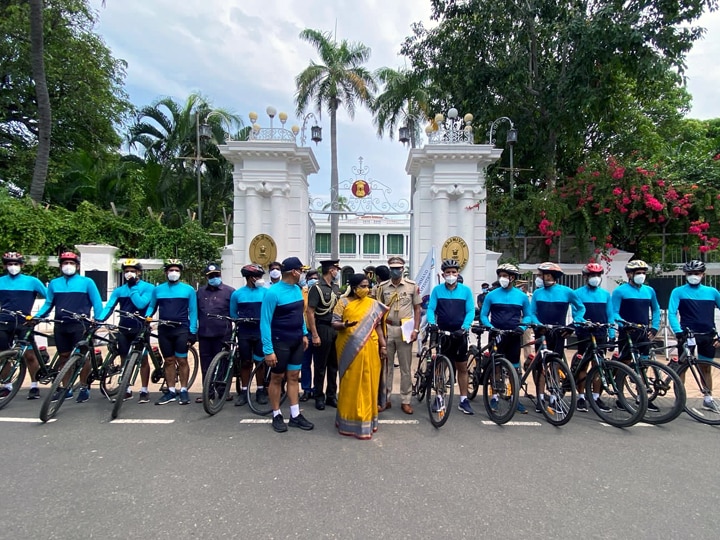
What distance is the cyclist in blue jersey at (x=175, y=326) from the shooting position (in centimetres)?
529

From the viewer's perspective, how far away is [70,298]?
536 centimetres

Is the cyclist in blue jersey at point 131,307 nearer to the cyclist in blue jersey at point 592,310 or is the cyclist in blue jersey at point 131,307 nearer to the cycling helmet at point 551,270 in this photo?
the cycling helmet at point 551,270

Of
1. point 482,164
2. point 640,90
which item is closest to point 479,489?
point 482,164

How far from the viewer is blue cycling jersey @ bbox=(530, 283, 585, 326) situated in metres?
5.21

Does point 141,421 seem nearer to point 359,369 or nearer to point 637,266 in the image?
point 359,369

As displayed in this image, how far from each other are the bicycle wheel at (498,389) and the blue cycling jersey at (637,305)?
1712 mm

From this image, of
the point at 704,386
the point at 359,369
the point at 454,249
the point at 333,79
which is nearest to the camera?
the point at 359,369

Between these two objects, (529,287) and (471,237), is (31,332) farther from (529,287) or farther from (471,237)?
(529,287)

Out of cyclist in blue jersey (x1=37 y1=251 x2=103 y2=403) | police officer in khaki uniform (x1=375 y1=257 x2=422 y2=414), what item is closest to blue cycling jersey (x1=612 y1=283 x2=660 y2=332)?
police officer in khaki uniform (x1=375 y1=257 x2=422 y2=414)

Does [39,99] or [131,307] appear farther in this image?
[39,99]

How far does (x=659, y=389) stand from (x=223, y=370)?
5.11 metres

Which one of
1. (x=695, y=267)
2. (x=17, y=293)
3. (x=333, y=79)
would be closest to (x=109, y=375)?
(x=17, y=293)

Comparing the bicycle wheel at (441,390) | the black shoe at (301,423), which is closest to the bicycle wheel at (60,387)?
the black shoe at (301,423)

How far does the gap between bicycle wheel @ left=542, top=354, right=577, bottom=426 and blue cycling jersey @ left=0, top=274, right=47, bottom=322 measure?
6387 millimetres
